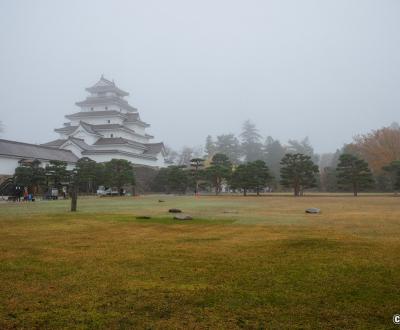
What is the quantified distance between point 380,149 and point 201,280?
49.1m

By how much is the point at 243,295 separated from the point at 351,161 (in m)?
35.8

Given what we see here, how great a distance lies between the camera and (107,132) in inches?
1984

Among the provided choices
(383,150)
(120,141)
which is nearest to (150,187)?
(120,141)

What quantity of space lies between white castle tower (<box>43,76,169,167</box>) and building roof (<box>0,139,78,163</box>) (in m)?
2.86

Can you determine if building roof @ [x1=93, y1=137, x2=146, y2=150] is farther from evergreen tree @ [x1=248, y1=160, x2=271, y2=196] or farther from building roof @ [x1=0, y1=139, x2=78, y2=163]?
evergreen tree @ [x1=248, y1=160, x2=271, y2=196]

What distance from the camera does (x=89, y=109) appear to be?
5453 centimetres

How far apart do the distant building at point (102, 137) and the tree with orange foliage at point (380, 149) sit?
1160 inches

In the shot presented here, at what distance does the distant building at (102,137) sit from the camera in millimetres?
43812

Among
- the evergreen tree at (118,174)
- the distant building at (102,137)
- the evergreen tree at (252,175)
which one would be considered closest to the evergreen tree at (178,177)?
the evergreen tree at (118,174)

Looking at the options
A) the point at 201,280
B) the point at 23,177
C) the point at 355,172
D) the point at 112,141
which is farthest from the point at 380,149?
the point at 201,280

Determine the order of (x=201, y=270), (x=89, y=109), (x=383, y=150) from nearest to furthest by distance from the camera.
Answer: (x=201, y=270), (x=383, y=150), (x=89, y=109)

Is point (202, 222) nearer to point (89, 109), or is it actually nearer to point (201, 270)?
point (201, 270)

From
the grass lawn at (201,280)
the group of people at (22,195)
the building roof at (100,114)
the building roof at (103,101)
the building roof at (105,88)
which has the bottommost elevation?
the grass lawn at (201,280)

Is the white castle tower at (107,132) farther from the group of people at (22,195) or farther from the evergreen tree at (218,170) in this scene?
the group of people at (22,195)
